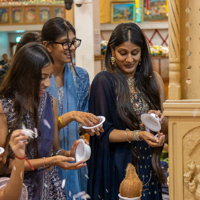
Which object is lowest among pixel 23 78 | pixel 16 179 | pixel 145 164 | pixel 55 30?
pixel 145 164

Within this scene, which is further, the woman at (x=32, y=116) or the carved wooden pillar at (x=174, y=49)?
the woman at (x=32, y=116)

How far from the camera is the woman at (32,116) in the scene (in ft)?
4.90

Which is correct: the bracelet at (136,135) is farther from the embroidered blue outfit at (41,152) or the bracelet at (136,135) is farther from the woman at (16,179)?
the woman at (16,179)

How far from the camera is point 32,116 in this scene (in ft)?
5.22

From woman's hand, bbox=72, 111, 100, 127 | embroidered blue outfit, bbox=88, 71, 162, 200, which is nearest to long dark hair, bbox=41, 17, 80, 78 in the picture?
embroidered blue outfit, bbox=88, 71, 162, 200

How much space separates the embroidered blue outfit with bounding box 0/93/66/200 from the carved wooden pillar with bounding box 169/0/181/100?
63 centimetres

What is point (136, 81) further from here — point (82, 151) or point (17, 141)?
point (17, 141)

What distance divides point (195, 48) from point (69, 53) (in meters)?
0.80

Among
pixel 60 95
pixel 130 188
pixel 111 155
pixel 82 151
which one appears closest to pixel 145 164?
pixel 111 155

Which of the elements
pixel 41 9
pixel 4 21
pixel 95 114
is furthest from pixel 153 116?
pixel 4 21

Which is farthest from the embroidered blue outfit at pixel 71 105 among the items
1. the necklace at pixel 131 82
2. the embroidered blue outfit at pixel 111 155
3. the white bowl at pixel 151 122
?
the white bowl at pixel 151 122

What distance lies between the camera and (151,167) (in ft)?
5.97

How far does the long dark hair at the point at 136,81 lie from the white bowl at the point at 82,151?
0.33 metres

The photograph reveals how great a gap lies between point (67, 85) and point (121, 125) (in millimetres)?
480
